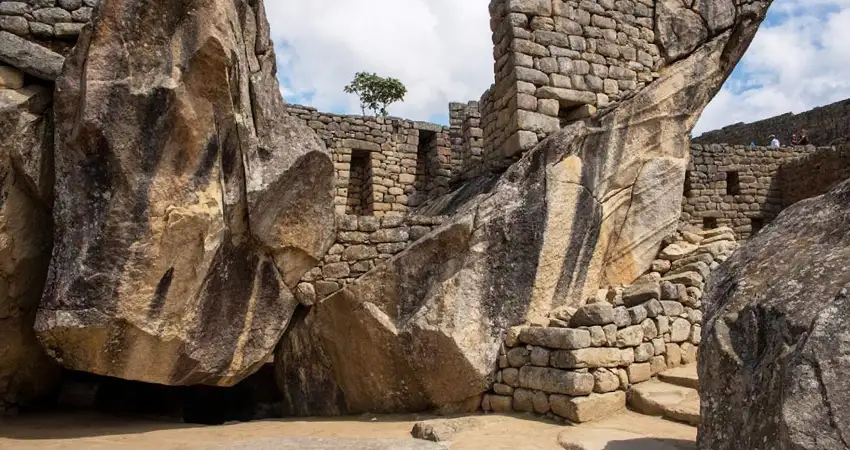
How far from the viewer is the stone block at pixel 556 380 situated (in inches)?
207

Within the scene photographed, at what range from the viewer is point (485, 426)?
5266mm

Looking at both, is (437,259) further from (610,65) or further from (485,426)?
(610,65)

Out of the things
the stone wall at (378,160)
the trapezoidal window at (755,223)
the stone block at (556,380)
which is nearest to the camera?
the stone block at (556,380)

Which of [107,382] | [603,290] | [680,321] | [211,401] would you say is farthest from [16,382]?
[680,321]

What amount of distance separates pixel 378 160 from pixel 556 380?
676 centimetres

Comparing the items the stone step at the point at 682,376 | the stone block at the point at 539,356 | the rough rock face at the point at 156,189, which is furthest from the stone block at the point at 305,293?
the stone step at the point at 682,376

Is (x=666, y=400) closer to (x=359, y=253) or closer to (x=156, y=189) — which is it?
(x=359, y=253)

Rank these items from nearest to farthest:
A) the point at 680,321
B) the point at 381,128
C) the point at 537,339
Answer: the point at 537,339 < the point at 680,321 < the point at 381,128

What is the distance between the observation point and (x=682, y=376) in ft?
18.6

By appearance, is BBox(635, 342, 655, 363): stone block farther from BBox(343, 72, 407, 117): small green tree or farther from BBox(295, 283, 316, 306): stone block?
BBox(343, 72, 407, 117): small green tree

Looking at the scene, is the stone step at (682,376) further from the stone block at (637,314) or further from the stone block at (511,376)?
the stone block at (511,376)

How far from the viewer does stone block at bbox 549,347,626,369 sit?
535 cm

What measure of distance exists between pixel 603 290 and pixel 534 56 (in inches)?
122

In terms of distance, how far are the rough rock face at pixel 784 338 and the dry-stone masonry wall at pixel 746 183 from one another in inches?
438
